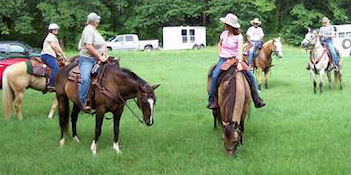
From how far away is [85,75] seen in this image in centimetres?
848

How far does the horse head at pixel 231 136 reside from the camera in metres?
7.75

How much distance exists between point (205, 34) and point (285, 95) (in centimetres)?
3871

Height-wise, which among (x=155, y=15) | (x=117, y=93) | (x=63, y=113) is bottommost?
(x=63, y=113)

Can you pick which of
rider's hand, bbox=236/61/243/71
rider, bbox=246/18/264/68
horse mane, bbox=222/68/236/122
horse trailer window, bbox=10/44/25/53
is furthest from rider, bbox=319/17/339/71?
horse trailer window, bbox=10/44/25/53

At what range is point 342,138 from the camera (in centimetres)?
922

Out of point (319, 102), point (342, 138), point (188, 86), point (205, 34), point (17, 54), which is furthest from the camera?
point (205, 34)

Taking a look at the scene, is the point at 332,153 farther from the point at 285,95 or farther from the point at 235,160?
the point at 285,95

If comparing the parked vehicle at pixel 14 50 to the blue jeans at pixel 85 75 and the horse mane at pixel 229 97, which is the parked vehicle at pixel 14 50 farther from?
the horse mane at pixel 229 97

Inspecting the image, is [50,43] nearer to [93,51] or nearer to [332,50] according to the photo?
[93,51]

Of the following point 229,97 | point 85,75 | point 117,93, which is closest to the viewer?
point 229,97

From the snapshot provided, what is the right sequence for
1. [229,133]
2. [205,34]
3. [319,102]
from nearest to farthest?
[229,133], [319,102], [205,34]

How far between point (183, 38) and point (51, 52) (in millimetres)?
39535

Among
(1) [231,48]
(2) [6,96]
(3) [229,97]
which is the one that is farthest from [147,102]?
(2) [6,96]

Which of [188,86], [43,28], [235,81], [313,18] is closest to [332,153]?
[235,81]
